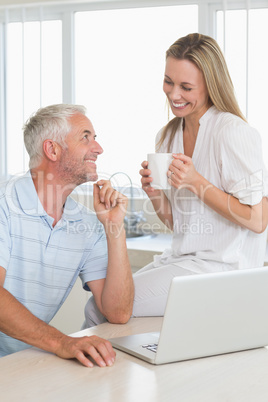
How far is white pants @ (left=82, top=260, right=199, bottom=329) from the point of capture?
1621 millimetres

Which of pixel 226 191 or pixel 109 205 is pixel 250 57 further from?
pixel 109 205

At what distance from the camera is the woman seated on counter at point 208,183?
166 centimetres

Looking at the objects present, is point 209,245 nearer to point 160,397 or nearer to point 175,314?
point 175,314

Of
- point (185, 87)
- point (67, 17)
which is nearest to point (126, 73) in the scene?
point (67, 17)

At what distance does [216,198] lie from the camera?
166cm

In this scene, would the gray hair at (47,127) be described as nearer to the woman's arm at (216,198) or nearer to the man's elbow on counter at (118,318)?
the woman's arm at (216,198)

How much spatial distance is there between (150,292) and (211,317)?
0.52m

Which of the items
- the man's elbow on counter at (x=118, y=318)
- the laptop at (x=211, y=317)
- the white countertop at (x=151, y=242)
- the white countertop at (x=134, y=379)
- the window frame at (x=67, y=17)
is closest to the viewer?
the white countertop at (x=134, y=379)

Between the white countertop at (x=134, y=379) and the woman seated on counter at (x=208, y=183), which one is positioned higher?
the woman seated on counter at (x=208, y=183)

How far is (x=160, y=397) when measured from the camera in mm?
1002

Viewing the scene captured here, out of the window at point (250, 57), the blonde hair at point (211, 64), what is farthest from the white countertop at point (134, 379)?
the window at point (250, 57)

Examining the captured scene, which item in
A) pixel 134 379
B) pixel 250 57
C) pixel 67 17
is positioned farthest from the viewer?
pixel 67 17

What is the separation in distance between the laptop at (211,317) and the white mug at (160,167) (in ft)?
1.75

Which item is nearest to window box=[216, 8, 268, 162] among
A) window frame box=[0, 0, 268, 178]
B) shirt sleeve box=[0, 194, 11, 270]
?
window frame box=[0, 0, 268, 178]
